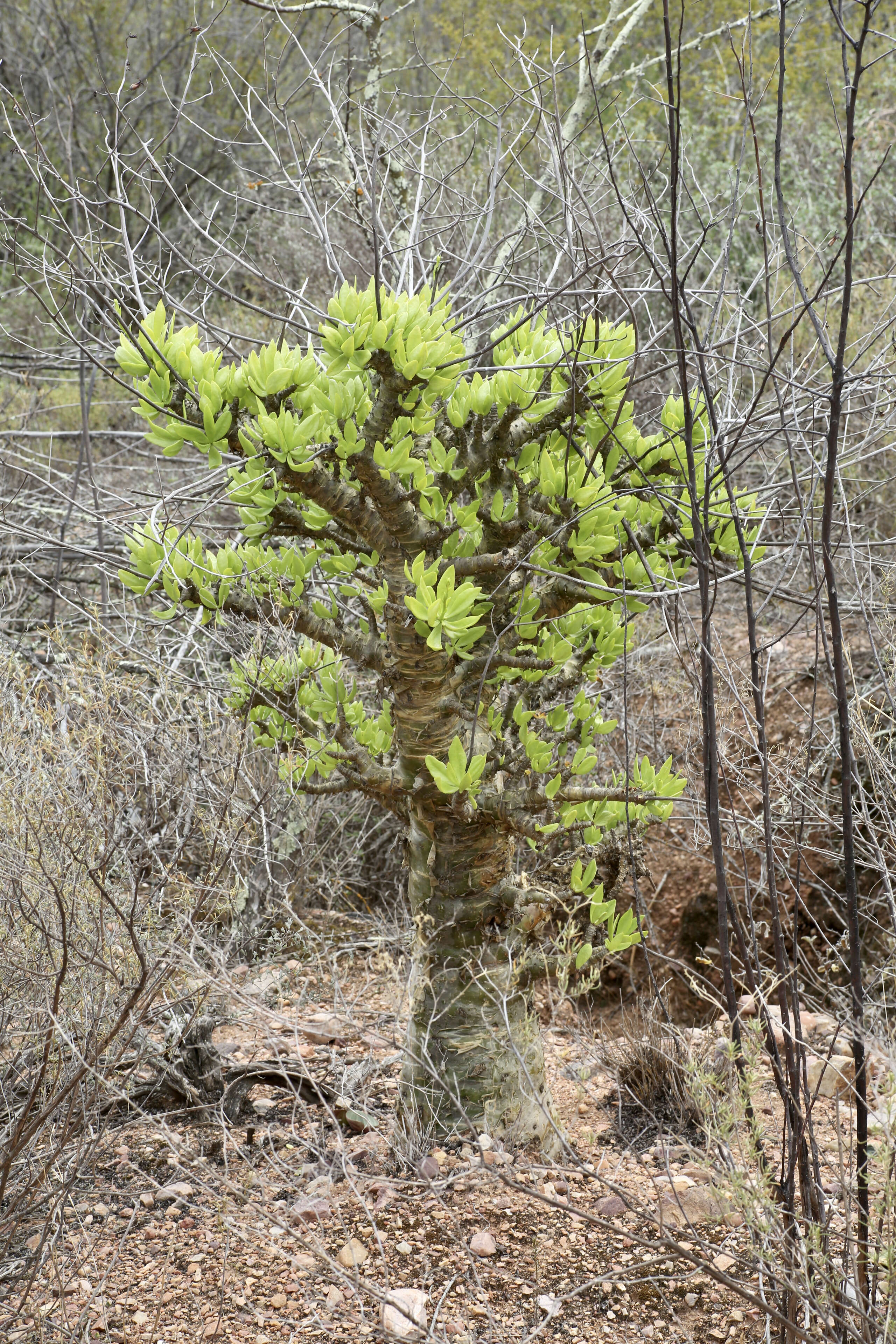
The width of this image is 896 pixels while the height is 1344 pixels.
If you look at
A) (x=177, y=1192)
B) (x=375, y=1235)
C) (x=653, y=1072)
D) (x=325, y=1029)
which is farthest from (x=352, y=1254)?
(x=325, y=1029)

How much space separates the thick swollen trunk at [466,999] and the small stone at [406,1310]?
1.58ft

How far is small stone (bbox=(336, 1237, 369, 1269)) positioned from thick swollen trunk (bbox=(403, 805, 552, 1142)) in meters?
0.37

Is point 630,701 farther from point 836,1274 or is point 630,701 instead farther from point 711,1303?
point 836,1274

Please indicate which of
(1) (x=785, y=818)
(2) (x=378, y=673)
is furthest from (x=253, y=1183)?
(1) (x=785, y=818)

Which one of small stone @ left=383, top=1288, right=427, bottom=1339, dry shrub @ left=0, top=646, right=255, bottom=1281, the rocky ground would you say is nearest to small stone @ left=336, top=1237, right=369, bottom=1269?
the rocky ground

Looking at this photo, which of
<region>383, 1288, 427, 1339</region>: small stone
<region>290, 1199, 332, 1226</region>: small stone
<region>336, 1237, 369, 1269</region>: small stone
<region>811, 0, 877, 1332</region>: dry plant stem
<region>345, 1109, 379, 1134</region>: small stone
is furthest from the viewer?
<region>345, 1109, 379, 1134</region>: small stone

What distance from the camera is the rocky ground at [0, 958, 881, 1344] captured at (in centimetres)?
202

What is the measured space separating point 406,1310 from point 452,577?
1334mm

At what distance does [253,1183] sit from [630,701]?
2643 mm

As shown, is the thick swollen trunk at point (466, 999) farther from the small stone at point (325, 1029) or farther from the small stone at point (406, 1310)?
the small stone at point (325, 1029)

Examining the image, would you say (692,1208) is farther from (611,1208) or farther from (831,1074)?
(831,1074)

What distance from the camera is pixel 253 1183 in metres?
2.48

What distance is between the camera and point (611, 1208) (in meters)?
2.39

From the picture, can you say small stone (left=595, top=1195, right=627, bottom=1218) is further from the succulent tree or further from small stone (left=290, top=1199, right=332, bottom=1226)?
small stone (left=290, top=1199, right=332, bottom=1226)
